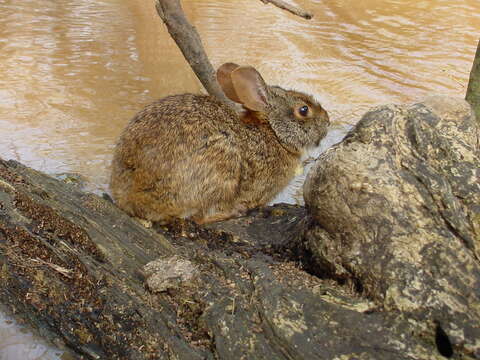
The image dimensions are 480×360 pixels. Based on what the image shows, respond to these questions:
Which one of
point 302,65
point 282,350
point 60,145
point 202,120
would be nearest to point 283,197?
point 202,120

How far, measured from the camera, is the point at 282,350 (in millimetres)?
2316

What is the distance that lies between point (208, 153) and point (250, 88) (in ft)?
2.59

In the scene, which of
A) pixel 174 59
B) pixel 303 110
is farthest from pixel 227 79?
pixel 174 59

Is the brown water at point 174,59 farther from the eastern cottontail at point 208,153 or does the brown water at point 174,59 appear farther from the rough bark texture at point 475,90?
the rough bark texture at point 475,90

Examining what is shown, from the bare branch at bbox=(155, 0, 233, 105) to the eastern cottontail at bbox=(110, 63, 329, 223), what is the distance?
72 cm

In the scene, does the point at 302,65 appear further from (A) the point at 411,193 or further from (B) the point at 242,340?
(B) the point at 242,340

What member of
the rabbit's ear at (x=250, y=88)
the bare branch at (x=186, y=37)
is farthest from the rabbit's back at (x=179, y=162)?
the bare branch at (x=186, y=37)

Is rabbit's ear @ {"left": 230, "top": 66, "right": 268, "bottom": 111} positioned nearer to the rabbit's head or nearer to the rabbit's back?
the rabbit's head

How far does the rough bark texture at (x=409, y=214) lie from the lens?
2340mm

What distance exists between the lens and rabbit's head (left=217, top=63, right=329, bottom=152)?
12.9ft

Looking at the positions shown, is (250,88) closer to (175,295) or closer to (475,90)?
(475,90)

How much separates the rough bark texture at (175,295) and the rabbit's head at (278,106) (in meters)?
0.96

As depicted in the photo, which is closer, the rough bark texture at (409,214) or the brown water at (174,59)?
the rough bark texture at (409,214)

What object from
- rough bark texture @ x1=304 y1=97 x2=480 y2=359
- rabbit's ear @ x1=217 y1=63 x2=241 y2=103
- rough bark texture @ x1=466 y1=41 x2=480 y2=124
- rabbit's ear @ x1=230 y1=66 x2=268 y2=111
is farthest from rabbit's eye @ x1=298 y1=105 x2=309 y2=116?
rough bark texture @ x1=304 y1=97 x2=480 y2=359
